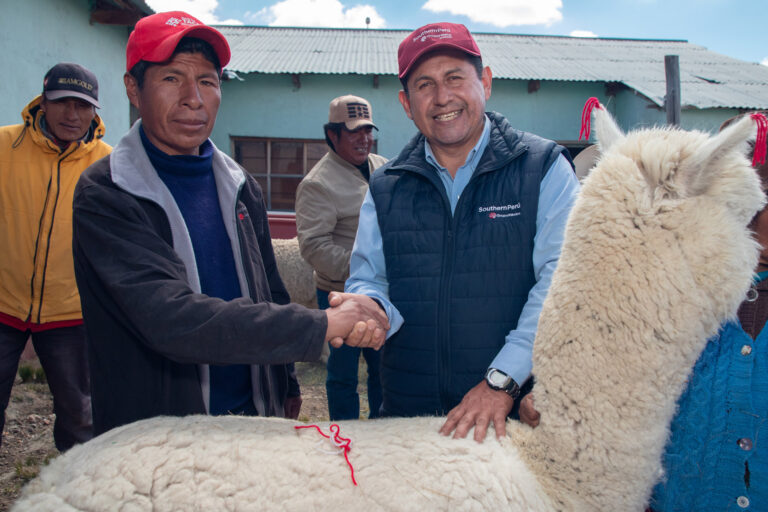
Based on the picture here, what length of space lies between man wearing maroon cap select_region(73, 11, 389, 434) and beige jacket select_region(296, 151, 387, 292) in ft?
4.98

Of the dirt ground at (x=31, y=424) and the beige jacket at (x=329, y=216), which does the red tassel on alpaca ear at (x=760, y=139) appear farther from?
the dirt ground at (x=31, y=424)

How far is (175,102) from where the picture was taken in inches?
70.1

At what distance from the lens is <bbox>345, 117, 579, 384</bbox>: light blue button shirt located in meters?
1.62

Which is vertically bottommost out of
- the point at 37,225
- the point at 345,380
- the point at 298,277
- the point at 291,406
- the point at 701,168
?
the point at 345,380

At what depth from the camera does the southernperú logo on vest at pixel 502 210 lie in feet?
5.81

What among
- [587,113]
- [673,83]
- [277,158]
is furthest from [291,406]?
[277,158]

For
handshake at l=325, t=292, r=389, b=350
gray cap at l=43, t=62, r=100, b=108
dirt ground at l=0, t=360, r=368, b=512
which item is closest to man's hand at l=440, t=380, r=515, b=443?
handshake at l=325, t=292, r=389, b=350

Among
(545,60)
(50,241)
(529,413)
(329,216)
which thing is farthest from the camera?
(545,60)

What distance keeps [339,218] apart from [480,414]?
248 centimetres

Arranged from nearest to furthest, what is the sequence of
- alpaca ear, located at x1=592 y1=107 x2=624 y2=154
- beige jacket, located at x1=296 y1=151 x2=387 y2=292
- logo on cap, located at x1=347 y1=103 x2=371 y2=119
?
alpaca ear, located at x1=592 y1=107 x2=624 y2=154
beige jacket, located at x1=296 y1=151 x2=387 y2=292
logo on cap, located at x1=347 y1=103 x2=371 y2=119

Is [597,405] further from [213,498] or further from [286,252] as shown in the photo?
[286,252]

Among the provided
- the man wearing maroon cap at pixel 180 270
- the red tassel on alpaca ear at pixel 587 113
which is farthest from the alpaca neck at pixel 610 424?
the red tassel on alpaca ear at pixel 587 113

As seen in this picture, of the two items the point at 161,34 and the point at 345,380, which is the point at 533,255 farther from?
the point at 345,380

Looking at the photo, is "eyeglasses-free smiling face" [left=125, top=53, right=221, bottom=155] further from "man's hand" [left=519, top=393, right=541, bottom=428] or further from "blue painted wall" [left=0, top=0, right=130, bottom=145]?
"blue painted wall" [left=0, top=0, right=130, bottom=145]
